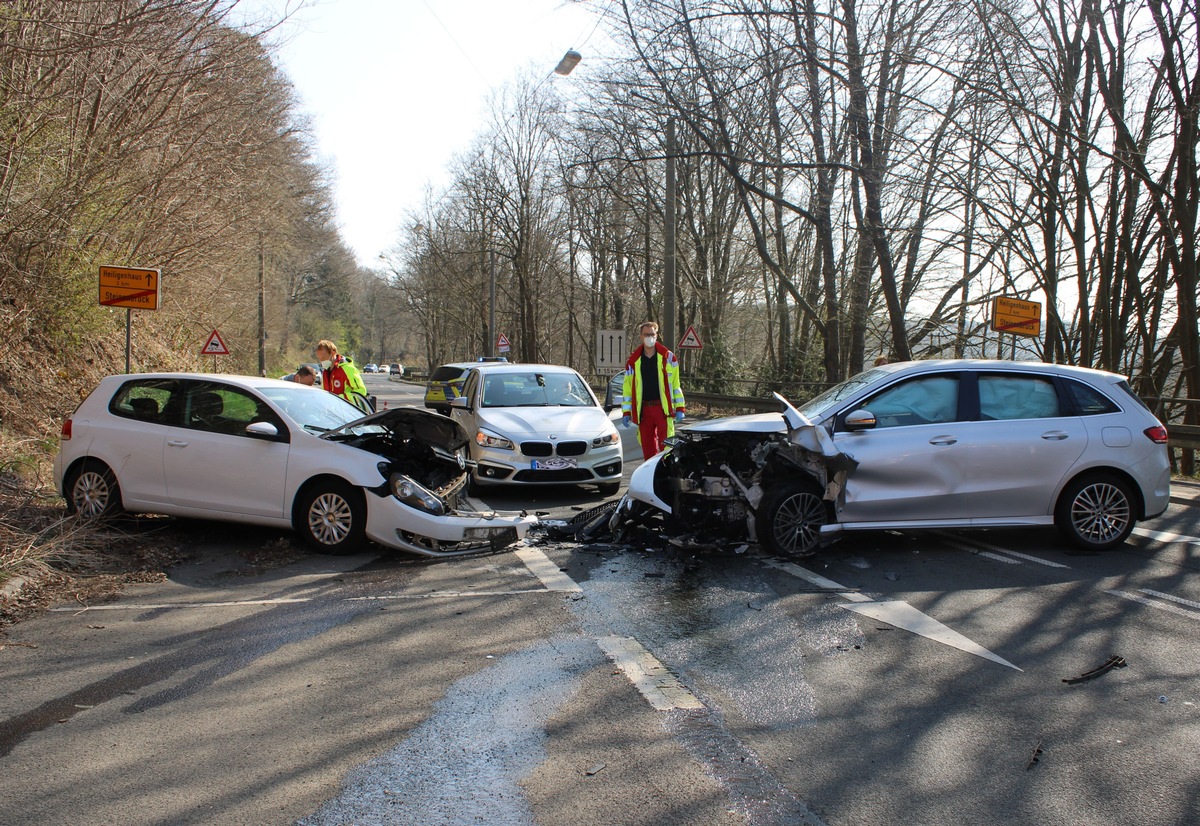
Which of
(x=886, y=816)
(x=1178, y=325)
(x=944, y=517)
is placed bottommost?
(x=886, y=816)

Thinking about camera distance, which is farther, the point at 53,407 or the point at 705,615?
the point at 53,407

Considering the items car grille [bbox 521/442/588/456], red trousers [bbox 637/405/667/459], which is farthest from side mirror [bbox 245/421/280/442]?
red trousers [bbox 637/405/667/459]

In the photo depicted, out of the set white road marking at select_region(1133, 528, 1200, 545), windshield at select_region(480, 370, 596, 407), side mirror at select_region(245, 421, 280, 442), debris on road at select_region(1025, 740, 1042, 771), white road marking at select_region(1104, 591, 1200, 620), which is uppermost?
windshield at select_region(480, 370, 596, 407)

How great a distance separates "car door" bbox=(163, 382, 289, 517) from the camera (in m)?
7.42

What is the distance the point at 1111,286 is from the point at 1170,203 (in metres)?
2.49

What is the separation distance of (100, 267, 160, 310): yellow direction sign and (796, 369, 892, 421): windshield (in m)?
8.63

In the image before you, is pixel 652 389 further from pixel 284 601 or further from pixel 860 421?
pixel 284 601

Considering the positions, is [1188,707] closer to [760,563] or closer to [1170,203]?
[760,563]

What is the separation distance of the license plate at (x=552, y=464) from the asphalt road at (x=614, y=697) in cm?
317

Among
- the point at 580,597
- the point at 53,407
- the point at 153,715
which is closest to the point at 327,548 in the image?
the point at 580,597

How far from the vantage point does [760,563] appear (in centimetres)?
713

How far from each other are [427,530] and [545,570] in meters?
1.01

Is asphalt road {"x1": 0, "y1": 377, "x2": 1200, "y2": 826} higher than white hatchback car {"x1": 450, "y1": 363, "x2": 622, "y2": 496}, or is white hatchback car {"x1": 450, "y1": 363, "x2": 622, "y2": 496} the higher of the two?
white hatchback car {"x1": 450, "y1": 363, "x2": 622, "y2": 496}

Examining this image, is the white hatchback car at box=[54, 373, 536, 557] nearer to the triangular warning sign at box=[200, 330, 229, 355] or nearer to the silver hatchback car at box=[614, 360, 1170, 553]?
the silver hatchback car at box=[614, 360, 1170, 553]
